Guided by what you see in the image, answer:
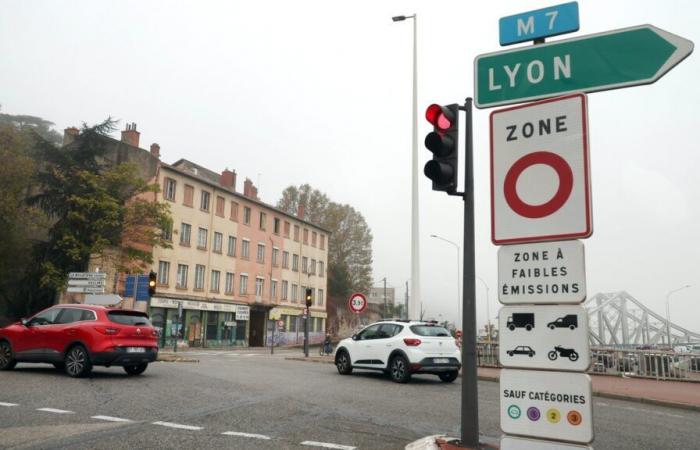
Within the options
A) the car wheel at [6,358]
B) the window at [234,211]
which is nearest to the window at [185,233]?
the window at [234,211]

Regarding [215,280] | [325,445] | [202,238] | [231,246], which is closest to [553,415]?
[325,445]

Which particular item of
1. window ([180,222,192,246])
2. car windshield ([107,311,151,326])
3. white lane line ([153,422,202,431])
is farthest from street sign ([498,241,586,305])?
window ([180,222,192,246])

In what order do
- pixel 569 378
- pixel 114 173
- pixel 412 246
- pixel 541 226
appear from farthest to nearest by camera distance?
pixel 114 173, pixel 412 246, pixel 541 226, pixel 569 378

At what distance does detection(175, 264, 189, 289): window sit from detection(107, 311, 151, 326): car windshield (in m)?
31.0

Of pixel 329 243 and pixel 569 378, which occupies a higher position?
pixel 329 243

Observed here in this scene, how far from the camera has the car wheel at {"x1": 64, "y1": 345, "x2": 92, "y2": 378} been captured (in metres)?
12.7

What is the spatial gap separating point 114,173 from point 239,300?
18.9 m

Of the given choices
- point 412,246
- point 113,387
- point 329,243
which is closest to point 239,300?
point 329,243

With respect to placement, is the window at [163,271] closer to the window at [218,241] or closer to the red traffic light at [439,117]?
the window at [218,241]

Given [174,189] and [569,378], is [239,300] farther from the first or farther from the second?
[569,378]

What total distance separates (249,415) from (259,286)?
46.8 m

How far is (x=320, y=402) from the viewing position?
1010 centimetres

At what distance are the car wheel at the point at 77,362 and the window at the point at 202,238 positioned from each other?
33.9 metres

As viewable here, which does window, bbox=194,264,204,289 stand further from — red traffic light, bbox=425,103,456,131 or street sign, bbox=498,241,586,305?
street sign, bbox=498,241,586,305
